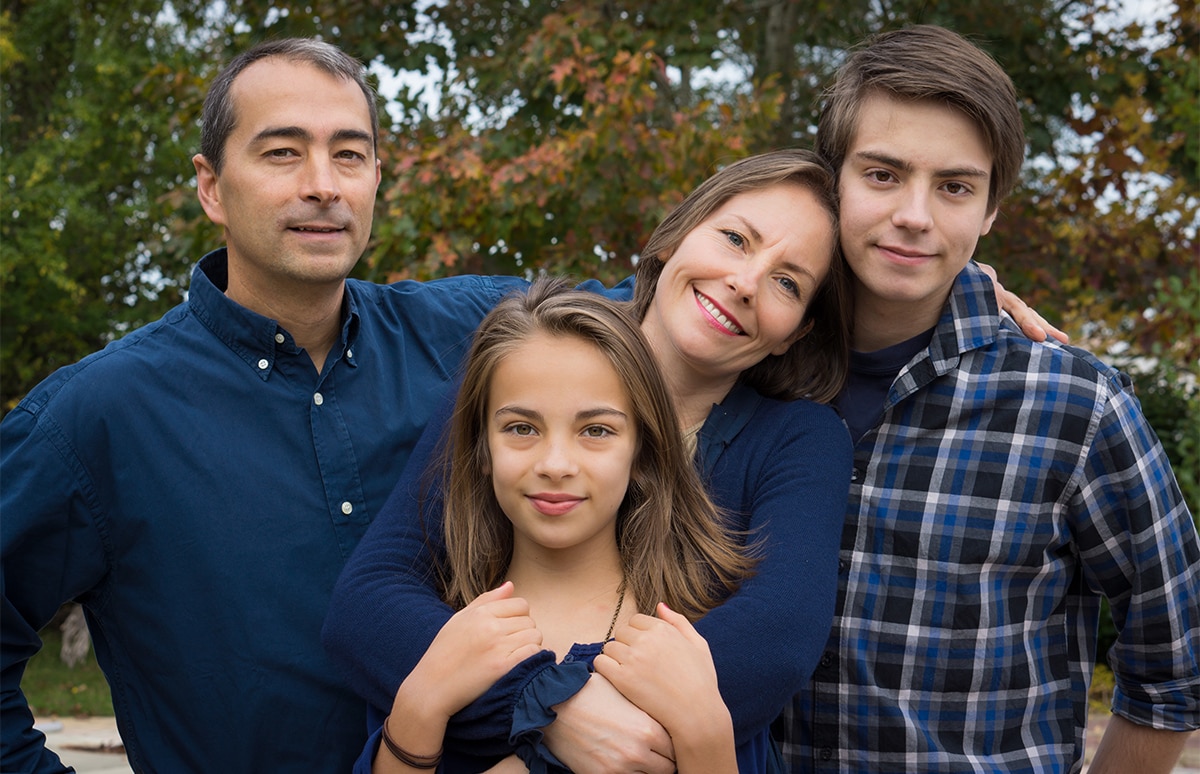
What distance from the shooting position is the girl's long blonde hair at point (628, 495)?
2152 millimetres

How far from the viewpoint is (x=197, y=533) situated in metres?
2.44

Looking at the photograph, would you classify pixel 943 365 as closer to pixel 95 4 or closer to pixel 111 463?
pixel 111 463

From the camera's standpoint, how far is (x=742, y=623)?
6.48ft

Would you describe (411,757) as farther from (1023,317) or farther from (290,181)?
(1023,317)

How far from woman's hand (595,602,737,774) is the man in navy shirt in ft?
2.71

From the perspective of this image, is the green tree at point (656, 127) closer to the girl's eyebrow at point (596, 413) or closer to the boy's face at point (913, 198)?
the boy's face at point (913, 198)

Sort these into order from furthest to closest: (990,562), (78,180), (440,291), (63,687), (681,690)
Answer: (78,180) < (63,687) < (440,291) < (990,562) < (681,690)

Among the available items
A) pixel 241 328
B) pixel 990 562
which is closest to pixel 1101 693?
pixel 990 562

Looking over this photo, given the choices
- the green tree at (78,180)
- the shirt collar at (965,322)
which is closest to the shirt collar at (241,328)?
the shirt collar at (965,322)

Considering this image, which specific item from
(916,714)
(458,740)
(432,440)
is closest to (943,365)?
(916,714)

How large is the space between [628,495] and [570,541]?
0.20 meters

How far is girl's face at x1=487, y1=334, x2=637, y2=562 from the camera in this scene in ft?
6.77

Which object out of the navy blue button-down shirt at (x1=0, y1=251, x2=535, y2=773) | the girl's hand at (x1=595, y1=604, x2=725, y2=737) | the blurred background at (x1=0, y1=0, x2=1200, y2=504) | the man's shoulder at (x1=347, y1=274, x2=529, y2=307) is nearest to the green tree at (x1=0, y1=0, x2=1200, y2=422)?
the blurred background at (x1=0, y1=0, x2=1200, y2=504)

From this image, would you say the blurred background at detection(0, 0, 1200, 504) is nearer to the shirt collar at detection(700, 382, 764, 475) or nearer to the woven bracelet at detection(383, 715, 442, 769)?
the shirt collar at detection(700, 382, 764, 475)
